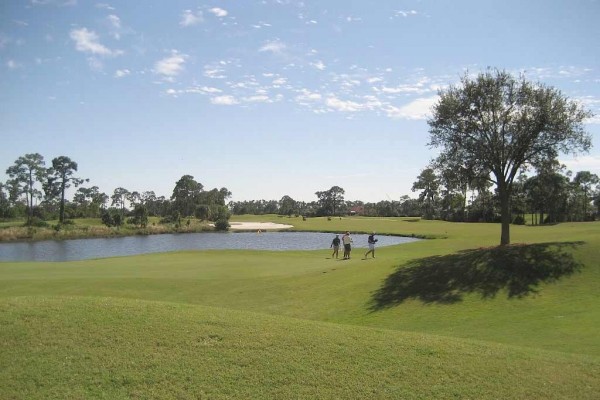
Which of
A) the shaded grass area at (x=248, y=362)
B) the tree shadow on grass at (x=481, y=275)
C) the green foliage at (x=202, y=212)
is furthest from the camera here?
the green foliage at (x=202, y=212)

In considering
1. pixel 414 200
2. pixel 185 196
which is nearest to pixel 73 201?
pixel 185 196

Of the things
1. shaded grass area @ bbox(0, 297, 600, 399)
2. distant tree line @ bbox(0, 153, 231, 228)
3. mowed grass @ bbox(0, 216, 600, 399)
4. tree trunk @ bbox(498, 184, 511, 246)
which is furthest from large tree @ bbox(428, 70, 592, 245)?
distant tree line @ bbox(0, 153, 231, 228)

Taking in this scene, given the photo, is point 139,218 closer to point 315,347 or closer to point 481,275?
point 481,275

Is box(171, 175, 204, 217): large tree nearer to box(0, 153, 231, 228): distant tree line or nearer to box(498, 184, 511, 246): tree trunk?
box(0, 153, 231, 228): distant tree line

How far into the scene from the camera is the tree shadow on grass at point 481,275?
56.8 feet

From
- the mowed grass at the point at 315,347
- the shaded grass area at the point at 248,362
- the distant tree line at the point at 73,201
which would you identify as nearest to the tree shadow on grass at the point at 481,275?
the mowed grass at the point at 315,347

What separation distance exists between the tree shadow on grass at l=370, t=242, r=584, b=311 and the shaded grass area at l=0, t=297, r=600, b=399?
24.4ft

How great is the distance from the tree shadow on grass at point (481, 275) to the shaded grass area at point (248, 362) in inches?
293

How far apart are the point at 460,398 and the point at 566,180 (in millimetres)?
88463

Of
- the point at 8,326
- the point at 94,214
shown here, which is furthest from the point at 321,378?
the point at 94,214

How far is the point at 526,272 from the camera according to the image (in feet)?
61.8

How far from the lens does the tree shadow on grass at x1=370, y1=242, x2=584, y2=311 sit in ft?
56.8

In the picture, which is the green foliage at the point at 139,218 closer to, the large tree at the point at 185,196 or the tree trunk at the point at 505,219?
the large tree at the point at 185,196

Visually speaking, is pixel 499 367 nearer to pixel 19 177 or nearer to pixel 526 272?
pixel 526 272
